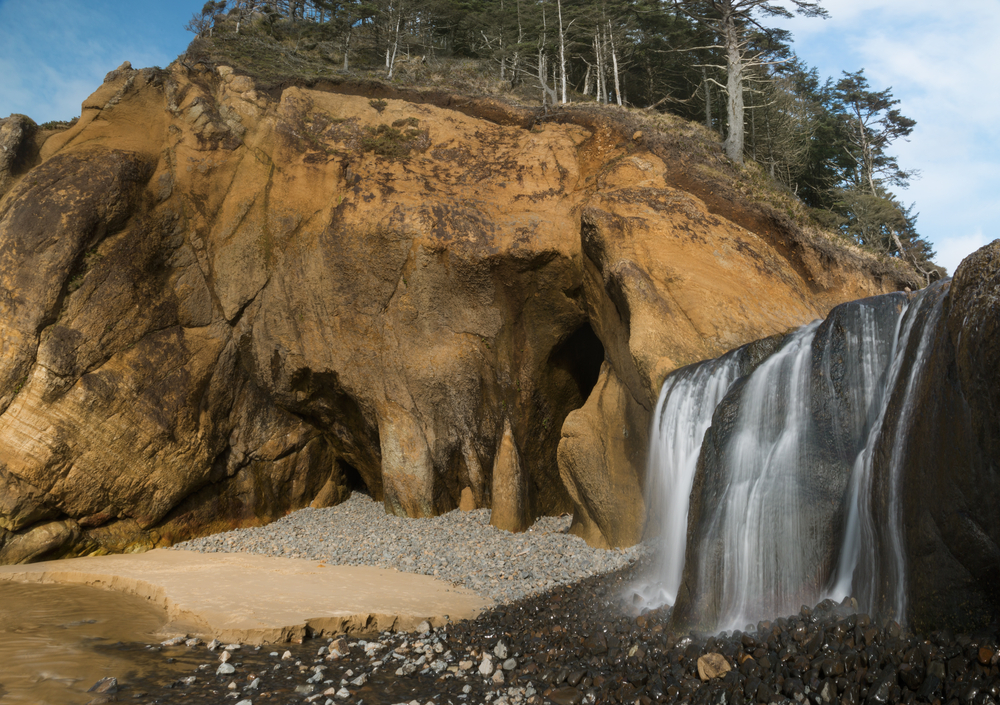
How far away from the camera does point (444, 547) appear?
12.4 m

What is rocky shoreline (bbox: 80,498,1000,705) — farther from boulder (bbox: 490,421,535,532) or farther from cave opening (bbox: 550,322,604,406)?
cave opening (bbox: 550,322,604,406)

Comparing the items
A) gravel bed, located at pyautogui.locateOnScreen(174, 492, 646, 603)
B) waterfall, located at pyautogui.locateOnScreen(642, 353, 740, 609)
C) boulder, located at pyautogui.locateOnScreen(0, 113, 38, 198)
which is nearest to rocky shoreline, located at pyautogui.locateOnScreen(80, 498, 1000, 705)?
waterfall, located at pyautogui.locateOnScreen(642, 353, 740, 609)

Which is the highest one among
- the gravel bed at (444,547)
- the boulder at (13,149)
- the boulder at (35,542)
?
the boulder at (13,149)

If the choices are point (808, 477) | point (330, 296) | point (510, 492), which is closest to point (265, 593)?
point (510, 492)

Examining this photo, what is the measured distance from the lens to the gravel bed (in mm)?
10398

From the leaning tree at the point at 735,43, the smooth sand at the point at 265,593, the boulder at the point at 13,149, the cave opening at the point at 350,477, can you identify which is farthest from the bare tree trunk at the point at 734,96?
the boulder at the point at 13,149

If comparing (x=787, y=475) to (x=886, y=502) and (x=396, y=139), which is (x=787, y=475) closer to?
(x=886, y=502)

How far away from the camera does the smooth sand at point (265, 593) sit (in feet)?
25.6

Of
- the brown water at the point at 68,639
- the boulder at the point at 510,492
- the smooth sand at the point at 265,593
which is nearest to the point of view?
the brown water at the point at 68,639

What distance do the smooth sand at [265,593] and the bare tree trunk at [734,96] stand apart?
15577 millimetres

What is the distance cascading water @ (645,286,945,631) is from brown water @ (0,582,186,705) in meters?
5.96

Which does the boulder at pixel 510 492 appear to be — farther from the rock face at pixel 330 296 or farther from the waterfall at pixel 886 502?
the waterfall at pixel 886 502

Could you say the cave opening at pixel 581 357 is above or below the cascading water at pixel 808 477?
above

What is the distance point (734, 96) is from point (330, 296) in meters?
14.3
